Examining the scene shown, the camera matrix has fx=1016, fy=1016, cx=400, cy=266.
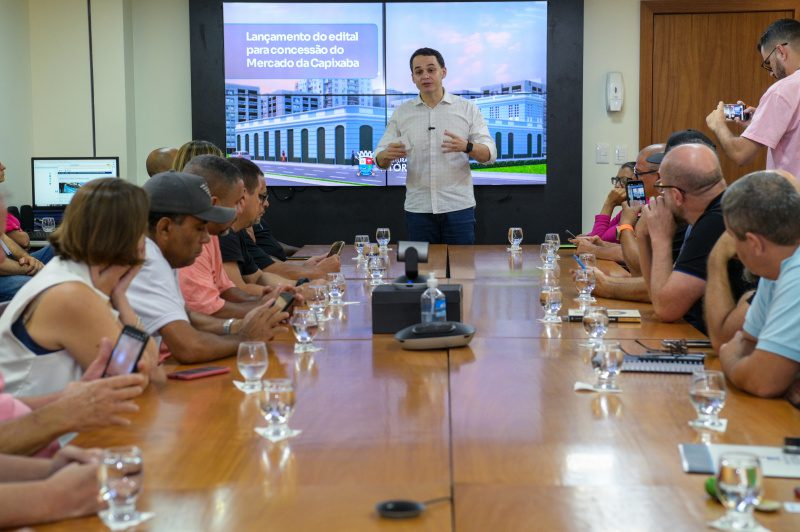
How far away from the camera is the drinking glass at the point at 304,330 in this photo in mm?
2979

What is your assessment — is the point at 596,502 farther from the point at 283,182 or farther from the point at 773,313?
the point at 283,182

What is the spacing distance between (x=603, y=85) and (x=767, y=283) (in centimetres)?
539

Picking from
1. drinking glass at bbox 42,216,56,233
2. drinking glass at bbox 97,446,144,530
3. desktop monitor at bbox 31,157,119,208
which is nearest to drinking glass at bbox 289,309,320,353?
drinking glass at bbox 97,446,144,530

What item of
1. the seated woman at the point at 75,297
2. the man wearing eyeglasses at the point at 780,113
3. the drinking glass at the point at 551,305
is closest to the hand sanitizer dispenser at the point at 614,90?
Result: the man wearing eyeglasses at the point at 780,113

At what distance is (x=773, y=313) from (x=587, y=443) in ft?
2.43

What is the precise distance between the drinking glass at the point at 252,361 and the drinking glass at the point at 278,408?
34 cm

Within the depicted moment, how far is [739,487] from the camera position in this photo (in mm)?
1548

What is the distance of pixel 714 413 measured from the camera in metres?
Answer: 2.15

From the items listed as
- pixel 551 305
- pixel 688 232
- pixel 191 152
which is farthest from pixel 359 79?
pixel 551 305

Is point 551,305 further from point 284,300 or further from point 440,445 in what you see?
point 440,445

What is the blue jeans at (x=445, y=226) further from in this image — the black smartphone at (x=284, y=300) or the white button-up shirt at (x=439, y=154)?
the black smartphone at (x=284, y=300)

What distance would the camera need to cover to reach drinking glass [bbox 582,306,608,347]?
296cm

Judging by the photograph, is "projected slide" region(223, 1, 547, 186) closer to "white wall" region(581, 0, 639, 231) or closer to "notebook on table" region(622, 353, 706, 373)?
"white wall" region(581, 0, 639, 231)

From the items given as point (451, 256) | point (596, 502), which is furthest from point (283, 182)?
point (596, 502)
